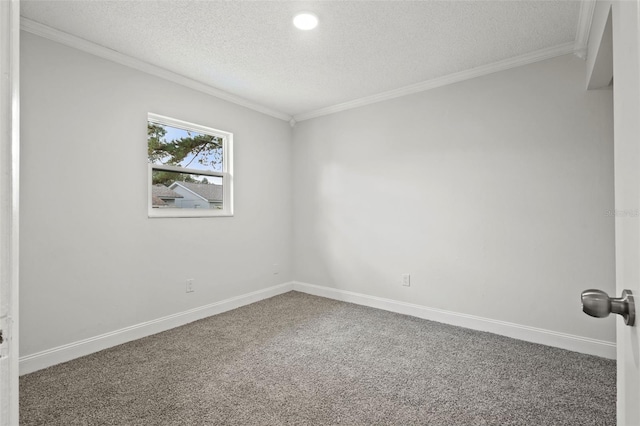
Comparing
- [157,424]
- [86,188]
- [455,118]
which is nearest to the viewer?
[157,424]

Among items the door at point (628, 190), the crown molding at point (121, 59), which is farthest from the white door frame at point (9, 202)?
the crown molding at point (121, 59)

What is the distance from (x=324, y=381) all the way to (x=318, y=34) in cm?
245

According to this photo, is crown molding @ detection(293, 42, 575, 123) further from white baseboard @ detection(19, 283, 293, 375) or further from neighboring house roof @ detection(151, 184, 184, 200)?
white baseboard @ detection(19, 283, 293, 375)

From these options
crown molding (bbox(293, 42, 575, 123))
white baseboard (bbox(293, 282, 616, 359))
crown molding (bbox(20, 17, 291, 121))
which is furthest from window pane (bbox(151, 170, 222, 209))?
white baseboard (bbox(293, 282, 616, 359))

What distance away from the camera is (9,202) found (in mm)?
480

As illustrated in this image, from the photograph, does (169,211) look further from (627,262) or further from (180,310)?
(627,262)

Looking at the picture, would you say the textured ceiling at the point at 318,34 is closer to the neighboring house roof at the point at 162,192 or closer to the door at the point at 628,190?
the neighboring house roof at the point at 162,192

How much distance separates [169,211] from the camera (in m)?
3.14

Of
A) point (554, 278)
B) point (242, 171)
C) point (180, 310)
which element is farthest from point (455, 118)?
Result: point (180, 310)

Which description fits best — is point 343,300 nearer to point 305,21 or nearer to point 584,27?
point 305,21

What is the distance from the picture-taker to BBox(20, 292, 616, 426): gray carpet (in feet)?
5.82

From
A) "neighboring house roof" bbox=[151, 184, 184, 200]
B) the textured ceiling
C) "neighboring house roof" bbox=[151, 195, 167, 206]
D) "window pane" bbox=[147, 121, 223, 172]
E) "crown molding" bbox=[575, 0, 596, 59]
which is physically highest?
the textured ceiling

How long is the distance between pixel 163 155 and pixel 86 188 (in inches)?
31.0

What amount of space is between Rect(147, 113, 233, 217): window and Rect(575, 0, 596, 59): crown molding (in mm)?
3179
